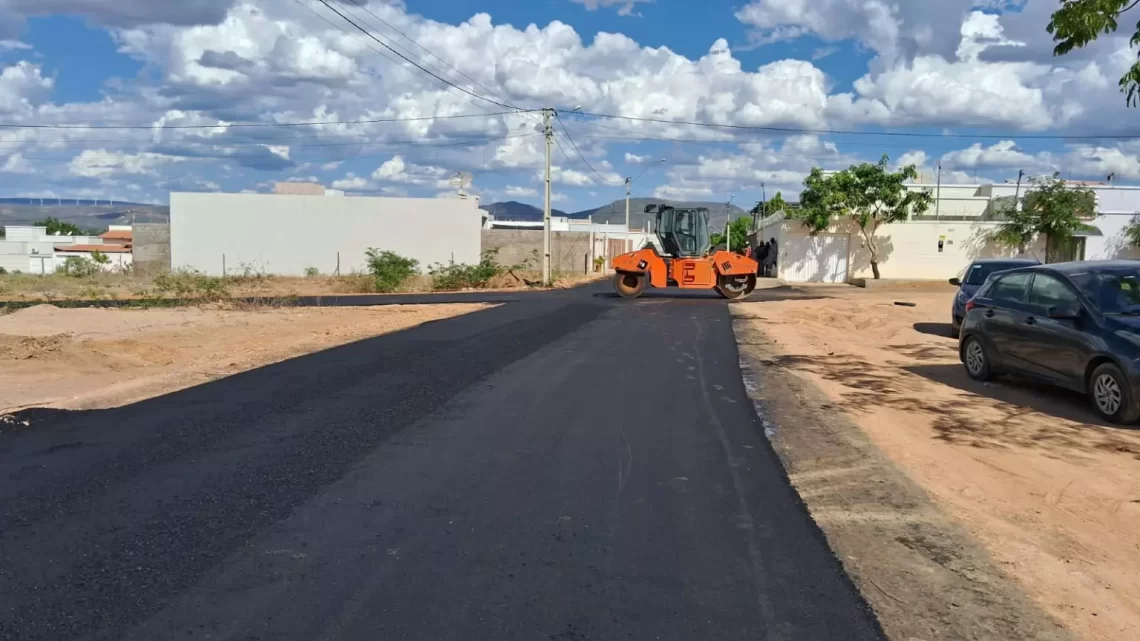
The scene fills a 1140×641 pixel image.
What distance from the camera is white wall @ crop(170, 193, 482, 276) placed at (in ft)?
176

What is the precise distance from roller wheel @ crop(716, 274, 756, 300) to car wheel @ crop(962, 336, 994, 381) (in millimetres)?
17806

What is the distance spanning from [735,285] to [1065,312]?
66.9 feet

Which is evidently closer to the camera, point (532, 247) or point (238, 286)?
point (238, 286)

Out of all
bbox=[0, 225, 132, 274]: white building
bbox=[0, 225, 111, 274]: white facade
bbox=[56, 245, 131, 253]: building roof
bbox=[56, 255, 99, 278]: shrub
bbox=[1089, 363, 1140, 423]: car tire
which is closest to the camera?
bbox=[1089, 363, 1140, 423]: car tire

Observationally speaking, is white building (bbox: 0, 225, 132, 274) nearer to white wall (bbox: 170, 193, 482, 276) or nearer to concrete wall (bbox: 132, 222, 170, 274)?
concrete wall (bbox: 132, 222, 170, 274)

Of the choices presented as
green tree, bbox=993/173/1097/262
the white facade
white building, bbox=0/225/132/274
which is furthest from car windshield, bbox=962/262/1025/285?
the white facade

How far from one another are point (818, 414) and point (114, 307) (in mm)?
23386

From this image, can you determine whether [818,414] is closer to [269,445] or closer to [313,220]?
[269,445]

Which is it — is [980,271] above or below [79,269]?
above

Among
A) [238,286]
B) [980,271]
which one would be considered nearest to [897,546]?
[980,271]

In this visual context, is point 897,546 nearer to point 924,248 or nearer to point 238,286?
point 238,286

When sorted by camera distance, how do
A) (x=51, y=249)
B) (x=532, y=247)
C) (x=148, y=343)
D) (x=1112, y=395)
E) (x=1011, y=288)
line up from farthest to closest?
(x=51, y=249)
(x=532, y=247)
(x=148, y=343)
(x=1011, y=288)
(x=1112, y=395)

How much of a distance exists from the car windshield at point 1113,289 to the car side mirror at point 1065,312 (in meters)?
0.18

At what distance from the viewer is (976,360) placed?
479 inches
